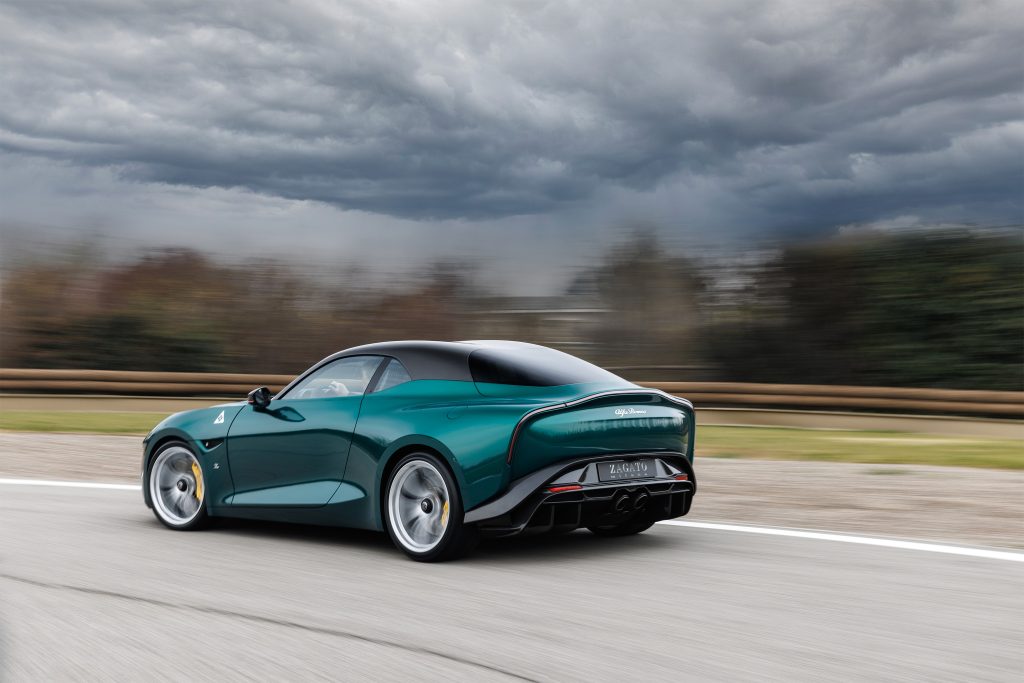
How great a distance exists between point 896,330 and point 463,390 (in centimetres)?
1344

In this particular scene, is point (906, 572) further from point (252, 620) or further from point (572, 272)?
point (572, 272)

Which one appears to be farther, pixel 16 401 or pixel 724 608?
pixel 16 401

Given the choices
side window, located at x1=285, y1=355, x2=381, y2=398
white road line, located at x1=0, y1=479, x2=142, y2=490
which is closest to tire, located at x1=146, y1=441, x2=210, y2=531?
side window, located at x1=285, y1=355, x2=381, y2=398

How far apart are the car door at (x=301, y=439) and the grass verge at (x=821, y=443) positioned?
22.7 ft

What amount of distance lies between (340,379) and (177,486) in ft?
5.53

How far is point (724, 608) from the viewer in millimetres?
5598

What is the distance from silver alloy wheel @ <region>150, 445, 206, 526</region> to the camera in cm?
826

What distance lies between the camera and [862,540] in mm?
7594

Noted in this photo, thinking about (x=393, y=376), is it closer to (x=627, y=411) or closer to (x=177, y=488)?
(x=627, y=411)

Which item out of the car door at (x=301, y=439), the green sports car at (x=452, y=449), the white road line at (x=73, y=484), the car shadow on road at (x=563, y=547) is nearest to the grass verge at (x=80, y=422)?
the white road line at (x=73, y=484)

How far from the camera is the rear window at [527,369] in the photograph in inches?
274

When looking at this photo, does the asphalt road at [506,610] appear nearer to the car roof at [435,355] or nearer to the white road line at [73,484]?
the car roof at [435,355]

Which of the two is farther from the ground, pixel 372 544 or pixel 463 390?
pixel 463 390

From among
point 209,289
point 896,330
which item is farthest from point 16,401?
point 896,330
